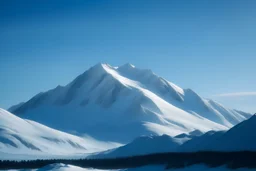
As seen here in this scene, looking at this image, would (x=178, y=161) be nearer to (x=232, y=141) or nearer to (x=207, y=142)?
(x=232, y=141)

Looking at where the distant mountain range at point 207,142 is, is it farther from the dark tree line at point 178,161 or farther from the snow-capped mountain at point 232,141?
the dark tree line at point 178,161

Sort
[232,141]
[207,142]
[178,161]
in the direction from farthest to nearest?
[207,142] → [232,141] → [178,161]

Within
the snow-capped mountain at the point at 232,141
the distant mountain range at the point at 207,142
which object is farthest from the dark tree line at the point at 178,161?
the snow-capped mountain at the point at 232,141

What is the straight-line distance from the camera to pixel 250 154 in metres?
112

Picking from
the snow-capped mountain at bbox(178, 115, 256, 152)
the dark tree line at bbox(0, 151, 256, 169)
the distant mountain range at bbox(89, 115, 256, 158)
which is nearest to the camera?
the dark tree line at bbox(0, 151, 256, 169)

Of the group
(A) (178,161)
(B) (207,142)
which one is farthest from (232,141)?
(A) (178,161)

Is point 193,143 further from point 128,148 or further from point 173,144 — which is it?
point 128,148

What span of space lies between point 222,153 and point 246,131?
61.9 feet

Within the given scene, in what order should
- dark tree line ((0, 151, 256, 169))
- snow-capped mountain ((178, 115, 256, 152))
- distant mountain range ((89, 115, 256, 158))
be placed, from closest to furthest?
1. dark tree line ((0, 151, 256, 169))
2. snow-capped mountain ((178, 115, 256, 152))
3. distant mountain range ((89, 115, 256, 158))

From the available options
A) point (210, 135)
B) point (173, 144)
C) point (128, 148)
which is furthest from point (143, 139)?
point (210, 135)

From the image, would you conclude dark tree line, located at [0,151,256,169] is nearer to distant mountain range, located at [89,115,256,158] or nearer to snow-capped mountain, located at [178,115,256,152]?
distant mountain range, located at [89,115,256,158]

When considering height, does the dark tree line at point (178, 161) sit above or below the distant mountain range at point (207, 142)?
below

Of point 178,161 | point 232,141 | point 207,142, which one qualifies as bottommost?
point 178,161

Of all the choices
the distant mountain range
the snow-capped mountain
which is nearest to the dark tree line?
the distant mountain range
